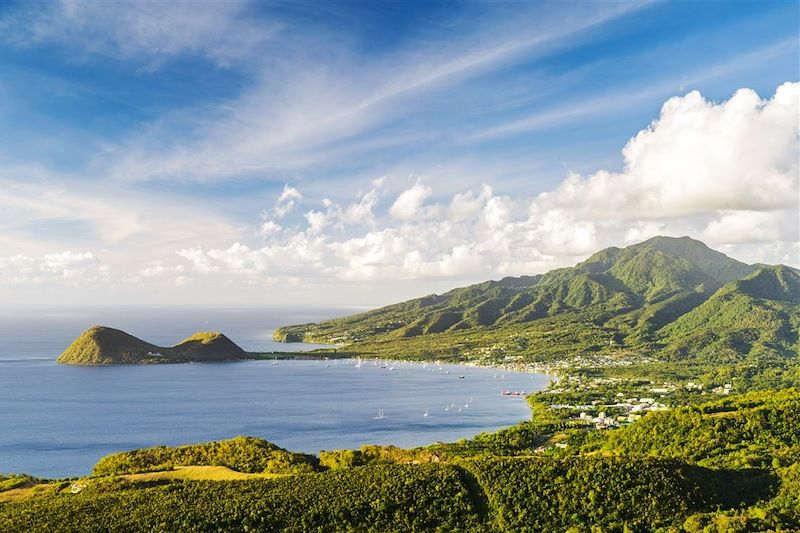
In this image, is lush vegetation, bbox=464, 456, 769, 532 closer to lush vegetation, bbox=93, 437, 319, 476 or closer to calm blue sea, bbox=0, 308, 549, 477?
lush vegetation, bbox=93, 437, 319, 476

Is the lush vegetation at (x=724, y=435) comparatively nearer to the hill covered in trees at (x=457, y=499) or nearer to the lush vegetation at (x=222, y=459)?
the hill covered in trees at (x=457, y=499)

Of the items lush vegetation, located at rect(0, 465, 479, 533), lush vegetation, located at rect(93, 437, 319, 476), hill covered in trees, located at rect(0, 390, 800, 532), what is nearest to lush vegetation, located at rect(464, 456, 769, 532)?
hill covered in trees, located at rect(0, 390, 800, 532)

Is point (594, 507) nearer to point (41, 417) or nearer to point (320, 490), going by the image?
point (320, 490)

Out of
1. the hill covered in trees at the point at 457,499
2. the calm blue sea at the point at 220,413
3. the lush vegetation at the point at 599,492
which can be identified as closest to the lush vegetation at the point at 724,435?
the hill covered in trees at the point at 457,499

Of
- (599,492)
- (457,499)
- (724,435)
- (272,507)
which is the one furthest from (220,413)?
(599,492)

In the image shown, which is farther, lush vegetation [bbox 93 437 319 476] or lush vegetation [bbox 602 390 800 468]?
lush vegetation [bbox 602 390 800 468]

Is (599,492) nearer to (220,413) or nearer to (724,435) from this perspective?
(724,435)

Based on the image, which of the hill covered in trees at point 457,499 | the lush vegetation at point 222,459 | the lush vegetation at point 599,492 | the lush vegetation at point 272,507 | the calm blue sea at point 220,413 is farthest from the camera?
the calm blue sea at point 220,413

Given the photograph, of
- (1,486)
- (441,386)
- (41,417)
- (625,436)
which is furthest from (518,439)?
(41,417)

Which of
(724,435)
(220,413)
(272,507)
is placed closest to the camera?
(272,507)
